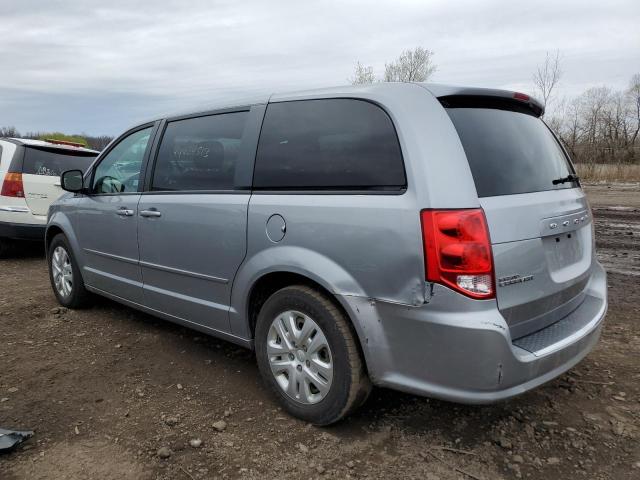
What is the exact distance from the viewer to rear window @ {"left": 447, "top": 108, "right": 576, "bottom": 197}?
8.02 ft

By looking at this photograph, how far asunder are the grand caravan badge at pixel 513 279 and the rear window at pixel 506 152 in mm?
382

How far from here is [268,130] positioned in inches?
121

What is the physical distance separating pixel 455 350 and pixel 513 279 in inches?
16.3

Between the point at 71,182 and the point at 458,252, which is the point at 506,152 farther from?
the point at 71,182

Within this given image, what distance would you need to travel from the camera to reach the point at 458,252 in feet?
7.32

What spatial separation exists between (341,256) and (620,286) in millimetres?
4189

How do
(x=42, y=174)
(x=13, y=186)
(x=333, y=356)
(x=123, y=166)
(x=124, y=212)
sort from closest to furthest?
1. (x=333, y=356)
2. (x=124, y=212)
3. (x=123, y=166)
4. (x=13, y=186)
5. (x=42, y=174)

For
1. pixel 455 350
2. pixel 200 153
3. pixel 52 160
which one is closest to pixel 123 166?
pixel 200 153

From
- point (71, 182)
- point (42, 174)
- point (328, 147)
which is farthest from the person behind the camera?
point (42, 174)

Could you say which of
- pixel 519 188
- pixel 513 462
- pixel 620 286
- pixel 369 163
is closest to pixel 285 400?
pixel 513 462

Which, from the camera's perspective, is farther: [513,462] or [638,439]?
[638,439]

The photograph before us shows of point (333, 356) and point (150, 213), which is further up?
point (150, 213)

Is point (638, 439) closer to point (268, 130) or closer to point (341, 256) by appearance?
point (341, 256)

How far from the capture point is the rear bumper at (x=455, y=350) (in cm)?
222
